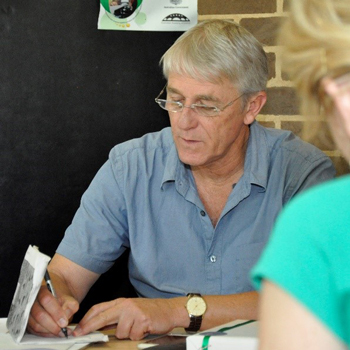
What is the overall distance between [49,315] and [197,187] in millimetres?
650

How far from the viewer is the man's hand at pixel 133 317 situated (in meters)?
1.67

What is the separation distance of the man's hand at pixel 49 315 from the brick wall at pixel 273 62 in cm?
105

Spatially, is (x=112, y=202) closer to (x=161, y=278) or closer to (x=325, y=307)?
(x=161, y=278)

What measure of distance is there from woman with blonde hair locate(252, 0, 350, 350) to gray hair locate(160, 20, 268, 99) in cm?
129

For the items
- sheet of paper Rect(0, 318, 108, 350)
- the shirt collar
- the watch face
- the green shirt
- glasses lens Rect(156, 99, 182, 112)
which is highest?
glasses lens Rect(156, 99, 182, 112)

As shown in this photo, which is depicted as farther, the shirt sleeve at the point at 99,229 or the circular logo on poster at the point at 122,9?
the circular logo on poster at the point at 122,9

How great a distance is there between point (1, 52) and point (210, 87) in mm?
813

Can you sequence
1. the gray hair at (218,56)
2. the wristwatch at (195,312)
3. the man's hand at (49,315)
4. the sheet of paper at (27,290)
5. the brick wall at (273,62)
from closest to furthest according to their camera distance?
the sheet of paper at (27,290) → the man's hand at (49,315) → the wristwatch at (195,312) → the gray hair at (218,56) → the brick wall at (273,62)

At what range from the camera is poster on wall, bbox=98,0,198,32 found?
2.46m

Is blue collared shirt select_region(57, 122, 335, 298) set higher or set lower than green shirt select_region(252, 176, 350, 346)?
lower

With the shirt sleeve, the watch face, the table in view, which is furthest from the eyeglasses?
the table

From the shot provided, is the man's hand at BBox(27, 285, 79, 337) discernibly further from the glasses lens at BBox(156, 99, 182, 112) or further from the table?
the glasses lens at BBox(156, 99, 182, 112)

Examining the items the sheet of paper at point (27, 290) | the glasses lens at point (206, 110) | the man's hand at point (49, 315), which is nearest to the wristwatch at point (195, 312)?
the man's hand at point (49, 315)

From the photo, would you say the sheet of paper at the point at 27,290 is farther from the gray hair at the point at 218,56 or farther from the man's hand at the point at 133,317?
the gray hair at the point at 218,56
